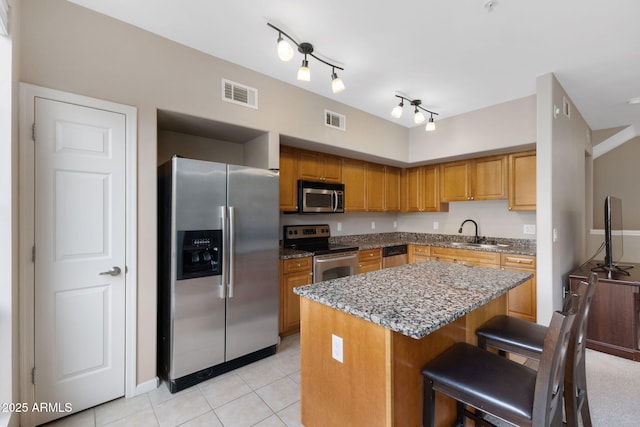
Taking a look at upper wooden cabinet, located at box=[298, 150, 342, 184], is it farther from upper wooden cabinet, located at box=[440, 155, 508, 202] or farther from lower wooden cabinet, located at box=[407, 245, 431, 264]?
upper wooden cabinet, located at box=[440, 155, 508, 202]

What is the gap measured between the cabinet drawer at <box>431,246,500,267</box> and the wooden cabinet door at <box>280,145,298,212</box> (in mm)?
2232

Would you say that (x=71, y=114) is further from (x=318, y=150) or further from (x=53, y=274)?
(x=318, y=150)

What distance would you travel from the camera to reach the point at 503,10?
1920 mm

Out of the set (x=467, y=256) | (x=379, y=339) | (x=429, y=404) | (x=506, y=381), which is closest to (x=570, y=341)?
(x=506, y=381)

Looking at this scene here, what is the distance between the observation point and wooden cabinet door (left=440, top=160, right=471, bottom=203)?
4.21 m

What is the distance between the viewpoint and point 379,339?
1253mm

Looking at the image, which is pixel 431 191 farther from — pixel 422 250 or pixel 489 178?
pixel 422 250

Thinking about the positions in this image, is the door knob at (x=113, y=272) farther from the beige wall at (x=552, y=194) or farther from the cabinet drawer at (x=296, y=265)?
the beige wall at (x=552, y=194)

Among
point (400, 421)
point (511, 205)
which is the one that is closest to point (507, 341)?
point (400, 421)

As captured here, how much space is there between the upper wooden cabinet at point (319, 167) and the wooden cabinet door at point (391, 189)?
3.46ft

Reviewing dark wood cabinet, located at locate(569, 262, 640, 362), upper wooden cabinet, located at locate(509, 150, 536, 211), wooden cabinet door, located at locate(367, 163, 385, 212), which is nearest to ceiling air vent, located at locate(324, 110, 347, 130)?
wooden cabinet door, located at locate(367, 163, 385, 212)

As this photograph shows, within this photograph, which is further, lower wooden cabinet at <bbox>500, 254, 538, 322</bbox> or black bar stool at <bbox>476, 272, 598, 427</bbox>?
lower wooden cabinet at <bbox>500, 254, 538, 322</bbox>

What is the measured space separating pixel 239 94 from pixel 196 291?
180cm

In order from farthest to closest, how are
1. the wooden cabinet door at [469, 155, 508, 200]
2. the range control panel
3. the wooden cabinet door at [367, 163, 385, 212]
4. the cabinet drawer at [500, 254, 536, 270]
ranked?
the wooden cabinet door at [367, 163, 385, 212]
the wooden cabinet door at [469, 155, 508, 200]
the range control panel
the cabinet drawer at [500, 254, 536, 270]
